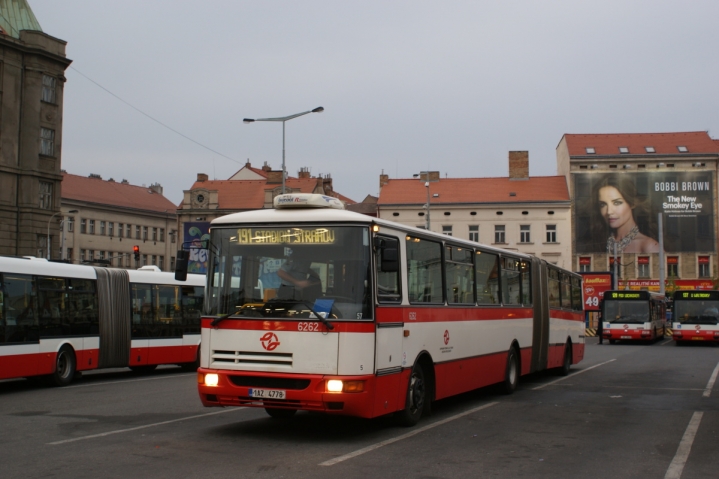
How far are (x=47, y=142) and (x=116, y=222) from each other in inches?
1489

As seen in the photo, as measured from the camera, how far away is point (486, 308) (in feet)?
49.7

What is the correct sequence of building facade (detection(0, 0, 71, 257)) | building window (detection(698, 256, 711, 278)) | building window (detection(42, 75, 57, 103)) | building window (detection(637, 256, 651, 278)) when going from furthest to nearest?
building window (detection(637, 256, 651, 278)), building window (detection(698, 256, 711, 278)), building window (detection(42, 75, 57, 103)), building facade (detection(0, 0, 71, 257))

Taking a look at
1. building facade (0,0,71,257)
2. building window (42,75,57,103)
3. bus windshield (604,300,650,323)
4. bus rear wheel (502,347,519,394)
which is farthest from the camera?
building window (42,75,57,103)

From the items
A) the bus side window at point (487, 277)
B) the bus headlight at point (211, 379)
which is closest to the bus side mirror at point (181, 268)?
the bus headlight at point (211, 379)

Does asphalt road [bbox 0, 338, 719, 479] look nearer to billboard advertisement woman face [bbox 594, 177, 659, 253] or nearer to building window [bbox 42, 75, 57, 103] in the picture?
building window [bbox 42, 75, 57, 103]

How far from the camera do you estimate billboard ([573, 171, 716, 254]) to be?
3354 inches

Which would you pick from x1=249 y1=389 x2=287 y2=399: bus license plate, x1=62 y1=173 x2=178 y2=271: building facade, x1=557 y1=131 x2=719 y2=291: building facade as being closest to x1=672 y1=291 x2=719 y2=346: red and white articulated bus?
x1=249 y1=389 x2=287 y2=399: bus license plate

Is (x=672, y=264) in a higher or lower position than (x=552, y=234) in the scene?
lower

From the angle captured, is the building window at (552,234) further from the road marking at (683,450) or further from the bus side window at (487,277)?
the road marking at (683,450)

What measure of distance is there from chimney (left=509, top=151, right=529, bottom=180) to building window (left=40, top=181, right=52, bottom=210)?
155 feet

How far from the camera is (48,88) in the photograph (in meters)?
59.1

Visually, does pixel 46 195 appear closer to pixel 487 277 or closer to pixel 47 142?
pixel 47 142

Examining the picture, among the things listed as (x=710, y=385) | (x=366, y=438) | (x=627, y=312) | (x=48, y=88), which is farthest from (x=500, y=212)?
(x=366, y=438)

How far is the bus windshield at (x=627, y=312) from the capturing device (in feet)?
147
